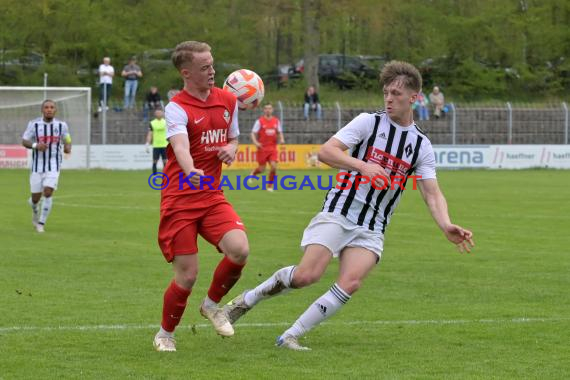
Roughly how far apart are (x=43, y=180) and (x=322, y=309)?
33.9ft

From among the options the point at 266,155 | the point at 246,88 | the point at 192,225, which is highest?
the point at 246,88

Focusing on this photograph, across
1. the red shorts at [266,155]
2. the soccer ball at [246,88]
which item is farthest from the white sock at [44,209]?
the red shorts at [266,155]

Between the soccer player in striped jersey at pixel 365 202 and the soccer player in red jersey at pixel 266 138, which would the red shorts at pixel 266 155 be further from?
the soccer player in striped jersey at pixel 365 202

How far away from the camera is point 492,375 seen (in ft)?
22.5

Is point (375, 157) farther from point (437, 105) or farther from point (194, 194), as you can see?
point (437, 105)

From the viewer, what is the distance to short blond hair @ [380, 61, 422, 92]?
746 cm

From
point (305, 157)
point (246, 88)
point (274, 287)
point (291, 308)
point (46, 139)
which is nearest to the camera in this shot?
point (274, 287)

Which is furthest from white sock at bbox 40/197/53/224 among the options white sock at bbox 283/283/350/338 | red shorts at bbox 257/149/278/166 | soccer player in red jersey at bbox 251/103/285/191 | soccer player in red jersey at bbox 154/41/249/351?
red shorts at bbox 257/149/278/166

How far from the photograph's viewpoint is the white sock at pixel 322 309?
754cm

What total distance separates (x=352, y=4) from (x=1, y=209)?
34907 mm

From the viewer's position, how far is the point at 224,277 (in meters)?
7.89

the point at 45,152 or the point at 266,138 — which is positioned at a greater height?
the point at 45,152

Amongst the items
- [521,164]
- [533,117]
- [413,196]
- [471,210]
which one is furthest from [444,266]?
[533,117]

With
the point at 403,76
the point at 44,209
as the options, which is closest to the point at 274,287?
the point at 403,76
